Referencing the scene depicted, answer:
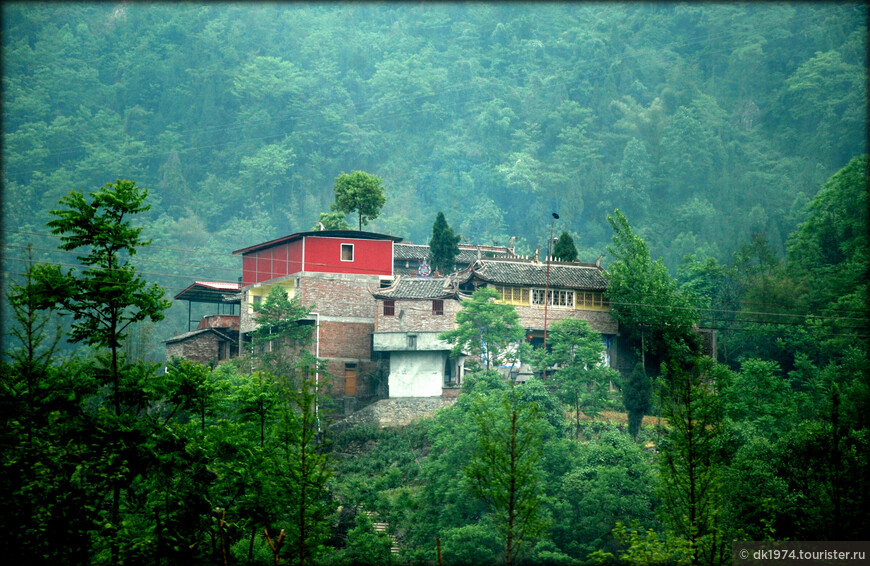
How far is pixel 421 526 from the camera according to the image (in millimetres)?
30344

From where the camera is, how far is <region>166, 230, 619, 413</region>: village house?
4025 cm

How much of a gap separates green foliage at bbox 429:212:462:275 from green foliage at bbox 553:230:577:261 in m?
4.56

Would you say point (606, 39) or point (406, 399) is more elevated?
point (606, 39)

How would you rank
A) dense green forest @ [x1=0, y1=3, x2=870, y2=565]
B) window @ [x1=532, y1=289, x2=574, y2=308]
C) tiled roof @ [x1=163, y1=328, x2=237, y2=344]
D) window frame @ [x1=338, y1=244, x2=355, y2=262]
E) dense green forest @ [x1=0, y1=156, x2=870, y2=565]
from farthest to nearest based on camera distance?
1. tiled roof @ [x1=163, y1=328, x2=237, y2=344]
2. window frame @ [x1=338, y1=244, x2=355, y2=262]
3. window @ [x1=532, y1=289, x2=574, y2=308]
4. dense green forest @ [x1=0, y1=3, x2=870, y2=565]
5. dense green forest @ [x1=0, y1=156, x2=870, y2=565]

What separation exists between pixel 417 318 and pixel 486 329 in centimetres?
275

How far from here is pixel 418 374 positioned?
40344mm

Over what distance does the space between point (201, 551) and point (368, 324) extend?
22.7 meters

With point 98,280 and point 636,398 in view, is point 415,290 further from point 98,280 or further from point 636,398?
point 98,280

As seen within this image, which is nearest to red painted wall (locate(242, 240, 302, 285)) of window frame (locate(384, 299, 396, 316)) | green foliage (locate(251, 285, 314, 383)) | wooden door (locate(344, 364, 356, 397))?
green foliage (locate(251, 285, 314, 383))

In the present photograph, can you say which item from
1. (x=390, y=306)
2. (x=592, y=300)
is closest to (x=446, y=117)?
(x=592, y=300)

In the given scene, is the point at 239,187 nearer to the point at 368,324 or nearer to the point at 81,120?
the point at 81,120

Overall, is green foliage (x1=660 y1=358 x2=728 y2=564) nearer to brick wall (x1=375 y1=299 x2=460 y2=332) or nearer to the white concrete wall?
brick wall (x1=375 y1=299 x2=460 y2=332)

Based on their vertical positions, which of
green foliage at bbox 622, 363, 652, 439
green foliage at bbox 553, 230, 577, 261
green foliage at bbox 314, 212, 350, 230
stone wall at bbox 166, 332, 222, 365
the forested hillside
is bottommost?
green foliage at bbox 622, 363, 652, 439

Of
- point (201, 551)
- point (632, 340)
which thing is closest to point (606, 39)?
point (632, 340)
